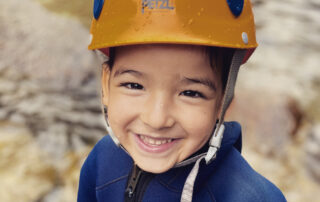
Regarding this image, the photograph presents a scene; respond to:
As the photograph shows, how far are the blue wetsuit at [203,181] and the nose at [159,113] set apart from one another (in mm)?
358

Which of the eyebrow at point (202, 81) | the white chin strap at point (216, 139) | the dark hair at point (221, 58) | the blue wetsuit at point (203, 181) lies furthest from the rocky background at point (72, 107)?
the eyebrow at point (202, 81)

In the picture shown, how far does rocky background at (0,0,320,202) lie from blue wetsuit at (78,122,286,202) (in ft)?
5.51

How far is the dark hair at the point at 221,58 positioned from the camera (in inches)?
57.8

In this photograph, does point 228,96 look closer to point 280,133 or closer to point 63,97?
point 280,133

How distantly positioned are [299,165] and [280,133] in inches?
17.8

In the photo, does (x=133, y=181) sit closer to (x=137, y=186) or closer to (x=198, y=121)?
(x=137, y=186)

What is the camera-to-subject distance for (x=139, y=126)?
1.50m

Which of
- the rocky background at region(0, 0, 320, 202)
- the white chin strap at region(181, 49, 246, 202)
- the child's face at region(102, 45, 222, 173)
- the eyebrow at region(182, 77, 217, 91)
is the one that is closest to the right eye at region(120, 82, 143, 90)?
the child's face at region(102, 45, 222, 173)

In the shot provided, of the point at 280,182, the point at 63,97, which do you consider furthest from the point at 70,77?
the point at 280,182

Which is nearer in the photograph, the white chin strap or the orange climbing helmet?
the orange climbing helmet

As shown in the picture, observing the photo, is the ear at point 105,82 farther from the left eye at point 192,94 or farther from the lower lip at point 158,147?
the left eye at point 192,94

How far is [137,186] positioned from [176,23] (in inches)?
34.7

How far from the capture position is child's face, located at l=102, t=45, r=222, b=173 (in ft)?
4.56

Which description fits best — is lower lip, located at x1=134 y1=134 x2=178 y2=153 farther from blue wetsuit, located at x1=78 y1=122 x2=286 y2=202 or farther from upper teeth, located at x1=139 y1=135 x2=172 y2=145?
blue wetsuit, located at x1=78 y1=122 x2=286 y2=202
